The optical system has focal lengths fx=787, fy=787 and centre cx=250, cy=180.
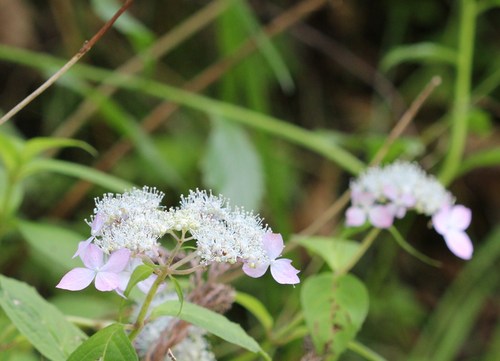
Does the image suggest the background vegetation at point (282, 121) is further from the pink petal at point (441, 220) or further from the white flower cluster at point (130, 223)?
the white flower cluster at point (130, 223)

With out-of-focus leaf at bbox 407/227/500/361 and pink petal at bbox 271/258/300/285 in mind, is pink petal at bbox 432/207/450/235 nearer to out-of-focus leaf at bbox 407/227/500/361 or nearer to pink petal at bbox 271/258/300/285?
pink petal at bbox 271/258/300/285

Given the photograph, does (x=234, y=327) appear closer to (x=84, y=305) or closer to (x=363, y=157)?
(x=84, y=305)

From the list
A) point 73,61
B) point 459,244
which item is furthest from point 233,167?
point 73,61

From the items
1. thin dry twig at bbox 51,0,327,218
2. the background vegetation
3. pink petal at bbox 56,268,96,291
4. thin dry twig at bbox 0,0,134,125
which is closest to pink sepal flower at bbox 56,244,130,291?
pink petal at bbox 56,268,96,291

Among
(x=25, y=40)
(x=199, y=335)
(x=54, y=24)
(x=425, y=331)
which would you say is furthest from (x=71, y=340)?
(x=54, y=24)

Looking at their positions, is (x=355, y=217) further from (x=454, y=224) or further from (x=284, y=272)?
(x=284, y=272)

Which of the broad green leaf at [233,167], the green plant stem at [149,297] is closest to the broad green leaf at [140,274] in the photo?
the green plant stem at [149,297]
